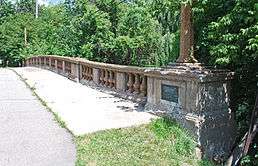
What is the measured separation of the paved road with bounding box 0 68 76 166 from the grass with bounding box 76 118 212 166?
0.90ft

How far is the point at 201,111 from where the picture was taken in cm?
697

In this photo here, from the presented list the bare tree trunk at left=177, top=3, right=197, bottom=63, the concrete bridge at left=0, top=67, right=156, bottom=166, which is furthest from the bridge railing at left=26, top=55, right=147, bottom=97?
the bare tree trunk at left=177, top=3, right=197, bottom=63

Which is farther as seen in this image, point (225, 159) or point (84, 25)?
point (84, 25)

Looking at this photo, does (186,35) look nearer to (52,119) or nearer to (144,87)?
(144,87)

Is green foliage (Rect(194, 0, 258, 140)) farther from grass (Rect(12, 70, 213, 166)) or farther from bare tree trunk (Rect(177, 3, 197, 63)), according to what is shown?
grass (Rect(12, 70, 213, 166))

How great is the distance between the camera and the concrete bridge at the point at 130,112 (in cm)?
643

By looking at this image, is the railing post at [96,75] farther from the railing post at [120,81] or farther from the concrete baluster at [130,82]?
the concrete baluster at [130,82]

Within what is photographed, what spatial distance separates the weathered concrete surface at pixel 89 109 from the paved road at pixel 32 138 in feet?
1.04

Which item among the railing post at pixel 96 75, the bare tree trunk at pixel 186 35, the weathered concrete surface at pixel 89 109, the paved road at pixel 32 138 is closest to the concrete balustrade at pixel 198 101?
the bare tree trunk at pixel 186 35

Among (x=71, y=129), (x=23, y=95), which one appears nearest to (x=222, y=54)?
(x=71, y=129)

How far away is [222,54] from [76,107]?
3550 mm

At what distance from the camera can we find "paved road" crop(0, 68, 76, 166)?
228 inches

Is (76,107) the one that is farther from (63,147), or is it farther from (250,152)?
(250,152)

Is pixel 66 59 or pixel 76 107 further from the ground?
pixel 66 59
